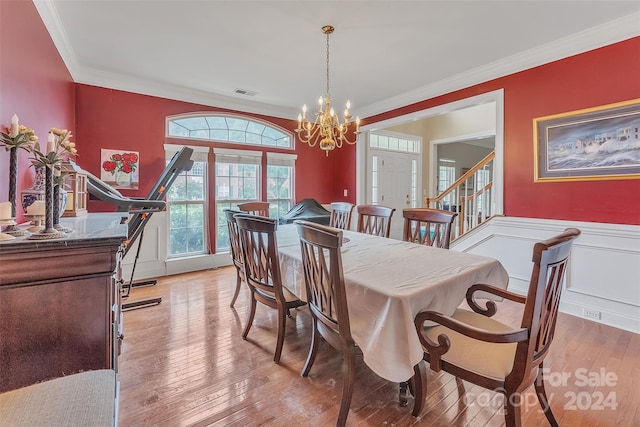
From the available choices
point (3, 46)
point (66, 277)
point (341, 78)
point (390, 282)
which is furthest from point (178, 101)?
point (390, 282)

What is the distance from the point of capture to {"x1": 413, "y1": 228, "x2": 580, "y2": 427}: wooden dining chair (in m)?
1.15

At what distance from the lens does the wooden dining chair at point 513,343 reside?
1.15 m

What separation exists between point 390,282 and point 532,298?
2.01ft

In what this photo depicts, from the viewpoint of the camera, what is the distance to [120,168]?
3.79 metres

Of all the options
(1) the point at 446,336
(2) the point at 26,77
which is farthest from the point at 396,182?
(2) the point at 26,77

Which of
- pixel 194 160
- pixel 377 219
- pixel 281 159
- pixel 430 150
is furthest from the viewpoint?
pixel 430 150

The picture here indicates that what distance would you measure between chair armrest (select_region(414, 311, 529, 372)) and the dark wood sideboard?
4.46 ft

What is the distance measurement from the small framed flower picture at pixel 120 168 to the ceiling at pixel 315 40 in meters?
0.85

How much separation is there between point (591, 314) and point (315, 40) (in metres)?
3.73

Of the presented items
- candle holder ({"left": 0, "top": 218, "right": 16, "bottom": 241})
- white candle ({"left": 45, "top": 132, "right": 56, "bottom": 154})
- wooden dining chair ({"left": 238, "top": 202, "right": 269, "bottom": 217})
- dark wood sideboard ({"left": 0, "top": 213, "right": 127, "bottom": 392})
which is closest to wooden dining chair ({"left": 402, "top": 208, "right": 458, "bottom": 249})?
wooden dining chair ({"left": 238, "top": 202, "right": 269, "bottom": 217})

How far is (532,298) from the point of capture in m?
1.15

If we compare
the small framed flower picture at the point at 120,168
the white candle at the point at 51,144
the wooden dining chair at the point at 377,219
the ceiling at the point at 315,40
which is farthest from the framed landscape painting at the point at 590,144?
the small framed flower picture at the point at 120,168

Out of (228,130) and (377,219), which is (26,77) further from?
(377,219)

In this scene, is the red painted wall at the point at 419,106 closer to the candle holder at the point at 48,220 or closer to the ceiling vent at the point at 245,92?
the ceiling vent at the point at 245,92
